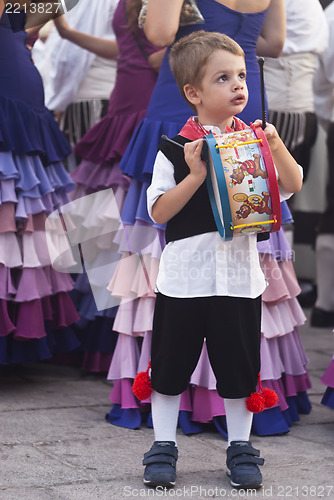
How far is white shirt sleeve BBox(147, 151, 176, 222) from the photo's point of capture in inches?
91.3

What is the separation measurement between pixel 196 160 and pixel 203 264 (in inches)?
12.1

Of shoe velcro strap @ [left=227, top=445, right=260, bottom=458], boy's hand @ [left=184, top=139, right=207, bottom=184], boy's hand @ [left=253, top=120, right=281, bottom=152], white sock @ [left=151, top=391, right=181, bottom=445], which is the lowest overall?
shoe velcro strap @ [left=227, top=445, right=260, bottom=458]

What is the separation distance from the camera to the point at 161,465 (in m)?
2.33

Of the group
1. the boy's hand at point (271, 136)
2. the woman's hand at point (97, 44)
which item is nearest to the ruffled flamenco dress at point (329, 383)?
the boy's hand at point (271, 136)

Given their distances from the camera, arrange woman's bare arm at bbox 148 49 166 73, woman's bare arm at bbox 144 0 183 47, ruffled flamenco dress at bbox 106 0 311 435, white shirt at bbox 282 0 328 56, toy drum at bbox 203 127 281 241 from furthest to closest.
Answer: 1. white shirt at bbox 282 0 328 56
2. woman's bare arm at bbox 148 49 166 73
3. ruffled flamenco dress at bbox 106 0 311 435
4. woman's bare arm at bbox 144 0 183 47
5. toy drum at bbox 203 127 281 241

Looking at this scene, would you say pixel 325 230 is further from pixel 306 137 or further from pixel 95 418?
pixel 95 418

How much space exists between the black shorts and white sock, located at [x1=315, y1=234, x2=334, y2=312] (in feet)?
9.55

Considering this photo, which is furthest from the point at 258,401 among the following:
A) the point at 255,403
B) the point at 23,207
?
the point at 23,207

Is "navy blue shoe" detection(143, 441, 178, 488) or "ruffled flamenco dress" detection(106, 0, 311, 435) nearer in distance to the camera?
"navy blue shoe" detection(143, 441, 178, 488)

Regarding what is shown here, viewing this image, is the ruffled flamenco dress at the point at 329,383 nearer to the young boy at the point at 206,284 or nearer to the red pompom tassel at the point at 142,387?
the young boy at the point at 206,284

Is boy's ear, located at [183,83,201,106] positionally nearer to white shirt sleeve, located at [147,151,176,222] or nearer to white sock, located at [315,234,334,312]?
white shirt sleeve, located at [147,151,176,222]

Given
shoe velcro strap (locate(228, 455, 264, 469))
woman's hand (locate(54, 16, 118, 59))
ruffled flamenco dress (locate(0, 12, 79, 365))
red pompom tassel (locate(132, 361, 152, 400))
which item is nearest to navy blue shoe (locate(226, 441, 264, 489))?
shoe velcro strap (locate(228, 455, 264, 469))

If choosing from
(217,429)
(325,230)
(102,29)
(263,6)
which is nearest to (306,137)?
(325,230)

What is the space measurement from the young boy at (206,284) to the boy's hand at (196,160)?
0.21ft
